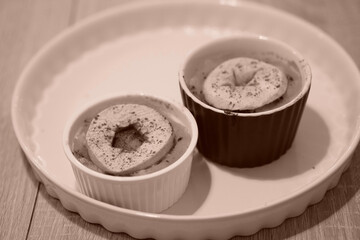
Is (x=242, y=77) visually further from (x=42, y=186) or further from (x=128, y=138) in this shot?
(x=42, y=186)

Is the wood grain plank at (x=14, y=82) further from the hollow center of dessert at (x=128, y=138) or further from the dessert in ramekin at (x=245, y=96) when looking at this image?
the dessert in ramekin at (x=245, y=96)

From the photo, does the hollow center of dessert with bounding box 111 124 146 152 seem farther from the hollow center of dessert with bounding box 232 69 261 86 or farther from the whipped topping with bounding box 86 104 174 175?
the hollow center of dessert with bounding box 232 69 261 86

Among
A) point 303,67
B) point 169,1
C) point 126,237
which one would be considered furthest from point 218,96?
point 169,1

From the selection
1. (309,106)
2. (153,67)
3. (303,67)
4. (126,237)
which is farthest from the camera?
(153,67)

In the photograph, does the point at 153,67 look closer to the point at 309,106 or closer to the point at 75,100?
the point at 75,100

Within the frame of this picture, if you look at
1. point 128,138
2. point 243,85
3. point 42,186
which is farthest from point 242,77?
point 42,186

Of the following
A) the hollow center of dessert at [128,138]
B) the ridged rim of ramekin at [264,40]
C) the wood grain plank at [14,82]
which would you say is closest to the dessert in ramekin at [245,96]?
the ridged rim of ramekin at [264,40]
